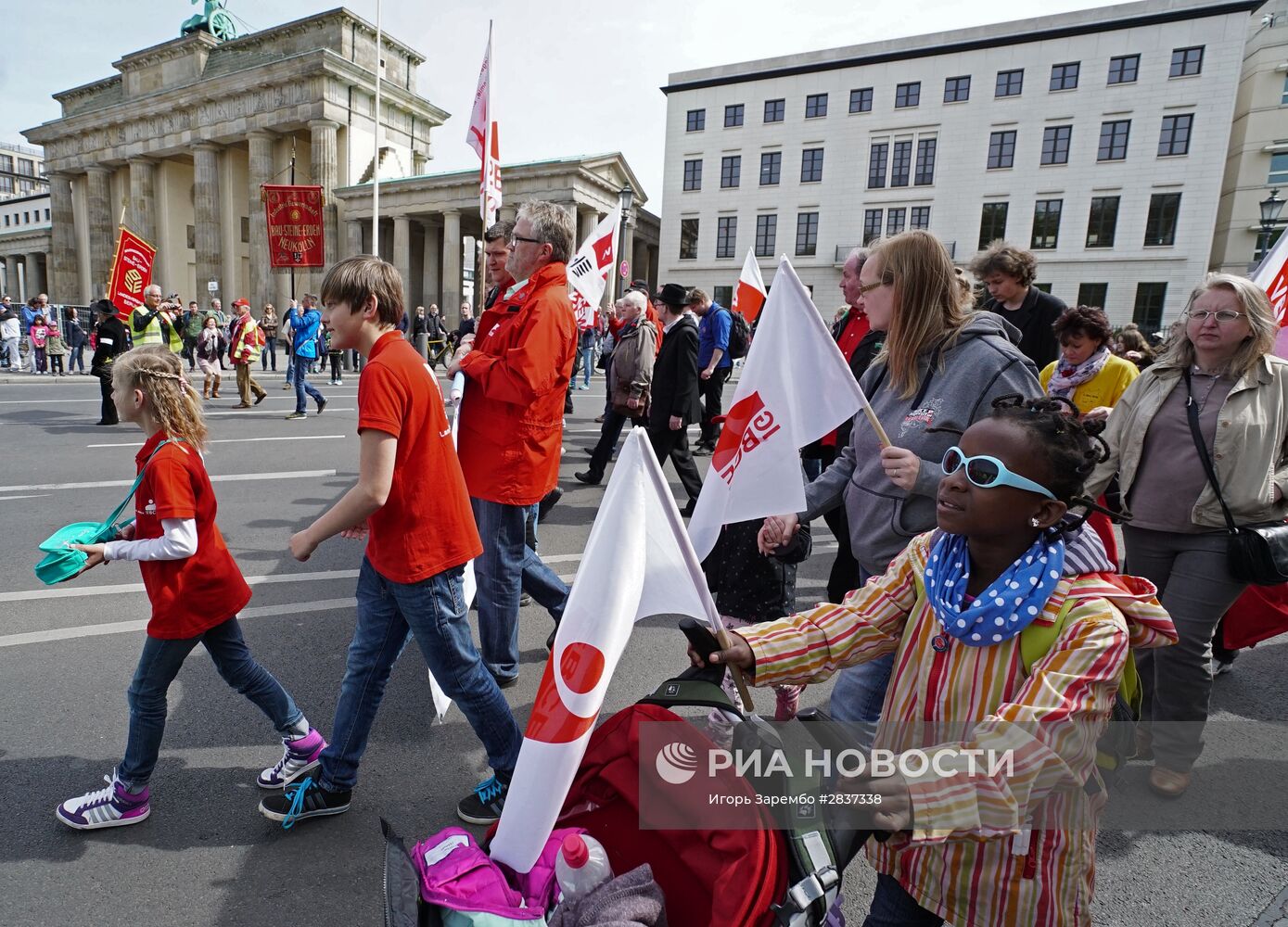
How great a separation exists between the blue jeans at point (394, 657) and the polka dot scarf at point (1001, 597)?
1601 mm

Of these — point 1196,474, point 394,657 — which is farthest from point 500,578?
point 1196,474

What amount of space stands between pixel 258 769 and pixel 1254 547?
3.90m

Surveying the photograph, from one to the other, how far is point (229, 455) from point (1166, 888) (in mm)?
9159

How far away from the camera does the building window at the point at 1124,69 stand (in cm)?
3500

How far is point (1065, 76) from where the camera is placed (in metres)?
36.3

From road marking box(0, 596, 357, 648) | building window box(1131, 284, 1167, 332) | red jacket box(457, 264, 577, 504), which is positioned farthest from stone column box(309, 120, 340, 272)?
building window box(1131, 284, 1167, 332)

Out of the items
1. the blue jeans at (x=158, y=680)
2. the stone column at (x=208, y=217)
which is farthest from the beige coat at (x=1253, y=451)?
the stone column at (x=208, y=217)

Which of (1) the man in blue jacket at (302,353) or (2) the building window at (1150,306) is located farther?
(2) the building window at (1150,306)

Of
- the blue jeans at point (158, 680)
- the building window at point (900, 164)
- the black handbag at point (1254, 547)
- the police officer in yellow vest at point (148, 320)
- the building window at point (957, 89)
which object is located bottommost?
the blue jeans at point (158, 680)

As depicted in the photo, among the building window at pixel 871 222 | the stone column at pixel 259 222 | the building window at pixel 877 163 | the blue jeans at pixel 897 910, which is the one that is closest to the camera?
the blue jeans at pixel 897 910

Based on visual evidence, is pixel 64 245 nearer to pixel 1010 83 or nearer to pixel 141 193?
pixel 141 193

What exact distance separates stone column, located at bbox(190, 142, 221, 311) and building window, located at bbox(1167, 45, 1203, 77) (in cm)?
5108

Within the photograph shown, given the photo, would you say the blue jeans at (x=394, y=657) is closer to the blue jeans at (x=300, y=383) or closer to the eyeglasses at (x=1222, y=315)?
the eyeglasses at (x=1222, y=315)

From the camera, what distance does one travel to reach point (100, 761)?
9.34 ft
